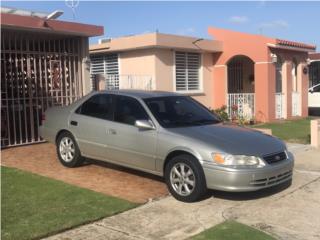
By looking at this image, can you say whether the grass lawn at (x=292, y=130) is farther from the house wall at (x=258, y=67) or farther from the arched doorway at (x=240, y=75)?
the arched doorway at (x=240, y=75)

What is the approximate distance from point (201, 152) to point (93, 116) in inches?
102

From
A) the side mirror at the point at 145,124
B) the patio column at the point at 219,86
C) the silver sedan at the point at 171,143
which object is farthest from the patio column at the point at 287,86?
the side mirror at the point at 145,124

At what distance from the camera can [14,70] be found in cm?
1173

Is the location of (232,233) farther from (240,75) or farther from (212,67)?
(240,75)

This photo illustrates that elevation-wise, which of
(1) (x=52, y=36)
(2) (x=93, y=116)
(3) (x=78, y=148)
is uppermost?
(1) (x=52, y=36)

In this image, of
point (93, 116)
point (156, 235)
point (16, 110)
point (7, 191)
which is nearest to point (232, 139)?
point (156, 235)

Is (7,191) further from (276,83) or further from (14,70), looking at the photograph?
(276,83)

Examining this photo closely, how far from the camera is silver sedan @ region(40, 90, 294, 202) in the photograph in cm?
657

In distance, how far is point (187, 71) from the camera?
18.3 metres

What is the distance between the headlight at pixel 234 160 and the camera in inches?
256

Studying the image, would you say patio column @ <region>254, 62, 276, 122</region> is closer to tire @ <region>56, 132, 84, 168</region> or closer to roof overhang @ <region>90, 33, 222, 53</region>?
roof overhang @ <region>90, 33, 222, 53</region>

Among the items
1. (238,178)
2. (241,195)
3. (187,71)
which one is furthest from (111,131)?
(187,71)

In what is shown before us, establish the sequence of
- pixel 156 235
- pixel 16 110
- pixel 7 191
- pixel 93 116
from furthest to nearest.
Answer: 1. pixel 16 110
2. pixel 93 116
3. pixel 7 191
4. pixel 156 235

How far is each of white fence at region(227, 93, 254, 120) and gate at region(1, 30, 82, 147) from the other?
8133mm
